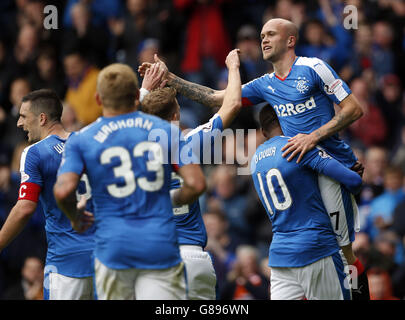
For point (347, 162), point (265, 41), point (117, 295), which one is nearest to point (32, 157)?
point (117, 295)

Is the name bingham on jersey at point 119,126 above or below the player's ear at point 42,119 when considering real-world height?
below

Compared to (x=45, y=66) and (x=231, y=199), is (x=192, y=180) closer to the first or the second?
(x=231, y=199)

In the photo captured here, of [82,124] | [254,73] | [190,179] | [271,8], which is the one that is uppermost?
[271,8]

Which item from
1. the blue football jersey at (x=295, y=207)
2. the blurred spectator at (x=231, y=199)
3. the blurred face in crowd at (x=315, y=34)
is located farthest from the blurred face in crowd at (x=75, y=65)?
the blue football jersey at (x=295, y=207)

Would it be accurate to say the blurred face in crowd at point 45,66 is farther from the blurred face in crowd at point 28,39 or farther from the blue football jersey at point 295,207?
the blue football jersey at point 295,207

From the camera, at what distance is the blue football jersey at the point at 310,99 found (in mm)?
7242

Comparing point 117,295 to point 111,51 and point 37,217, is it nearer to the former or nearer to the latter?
point 37,217

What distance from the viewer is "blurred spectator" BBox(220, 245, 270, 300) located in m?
10.4

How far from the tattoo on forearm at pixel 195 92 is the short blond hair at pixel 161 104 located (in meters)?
1.25

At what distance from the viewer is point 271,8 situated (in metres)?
15.1

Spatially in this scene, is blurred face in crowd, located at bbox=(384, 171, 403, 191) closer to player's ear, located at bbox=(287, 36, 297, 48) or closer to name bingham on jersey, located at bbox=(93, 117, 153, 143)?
player's ear, located at bbox=(287, 36, 297, 48)

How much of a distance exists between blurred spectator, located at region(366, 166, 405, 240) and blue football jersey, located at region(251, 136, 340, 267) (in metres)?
5.06

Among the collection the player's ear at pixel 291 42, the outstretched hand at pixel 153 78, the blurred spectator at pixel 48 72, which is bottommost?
the outstretched hand at pixel 153 78
